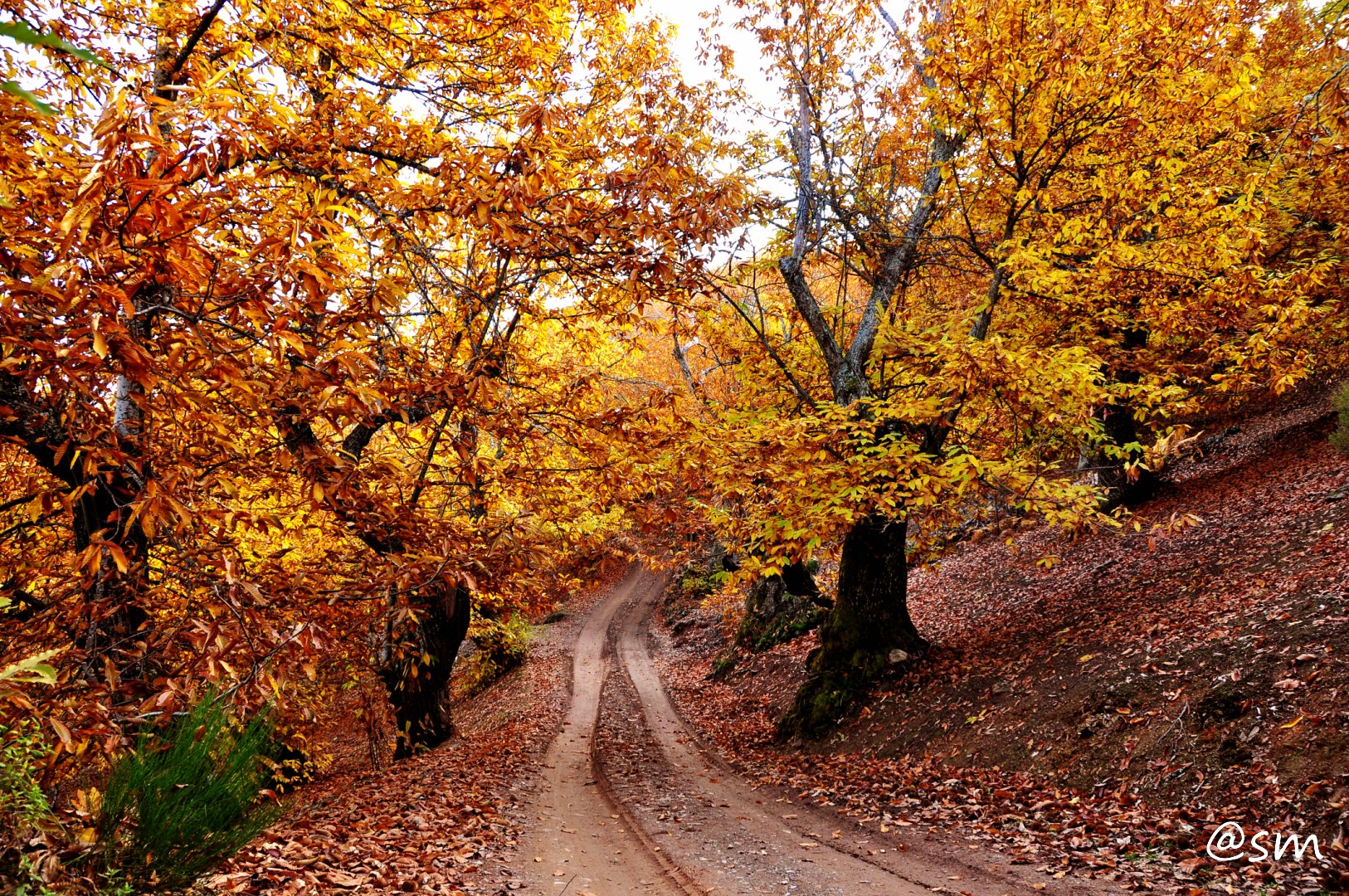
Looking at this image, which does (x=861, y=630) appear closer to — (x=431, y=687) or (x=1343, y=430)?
(x=431, y=687)

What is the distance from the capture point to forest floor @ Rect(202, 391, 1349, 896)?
5.47 metres

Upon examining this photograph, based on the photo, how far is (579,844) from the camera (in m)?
7.30

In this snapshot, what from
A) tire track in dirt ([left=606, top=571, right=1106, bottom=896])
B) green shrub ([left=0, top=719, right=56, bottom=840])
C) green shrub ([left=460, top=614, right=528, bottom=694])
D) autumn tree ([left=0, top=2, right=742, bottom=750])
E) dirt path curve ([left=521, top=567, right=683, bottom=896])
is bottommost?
tire track in dirt ([left=606, top=571, right=1106, bottom=896])

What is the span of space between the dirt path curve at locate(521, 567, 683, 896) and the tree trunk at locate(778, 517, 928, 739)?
11.6 feet

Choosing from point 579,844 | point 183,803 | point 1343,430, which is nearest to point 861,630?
point 579,844

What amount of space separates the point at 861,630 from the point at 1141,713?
4.35 meters

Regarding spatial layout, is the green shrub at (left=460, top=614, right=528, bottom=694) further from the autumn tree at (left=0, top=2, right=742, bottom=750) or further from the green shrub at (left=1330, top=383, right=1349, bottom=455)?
the green shrub at (left=1330, top=383, right=1349, bottom=455)

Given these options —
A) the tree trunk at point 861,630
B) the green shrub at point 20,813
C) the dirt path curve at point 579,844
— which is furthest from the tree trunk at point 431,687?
the green shrub at point 20,813

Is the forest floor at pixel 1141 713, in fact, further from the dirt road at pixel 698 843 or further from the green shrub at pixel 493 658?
the green shrub at pixel 493 658

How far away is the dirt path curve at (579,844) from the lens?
20.0 ft

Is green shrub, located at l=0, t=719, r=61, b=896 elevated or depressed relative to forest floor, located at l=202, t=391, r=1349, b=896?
elevated

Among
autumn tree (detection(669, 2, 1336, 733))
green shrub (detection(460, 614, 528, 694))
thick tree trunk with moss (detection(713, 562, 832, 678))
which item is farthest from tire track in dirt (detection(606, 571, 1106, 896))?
green shrub (detection(460, 614, 528, 694))

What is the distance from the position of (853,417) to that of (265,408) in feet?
23.5

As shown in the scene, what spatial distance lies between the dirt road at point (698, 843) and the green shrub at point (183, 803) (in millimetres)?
3088
